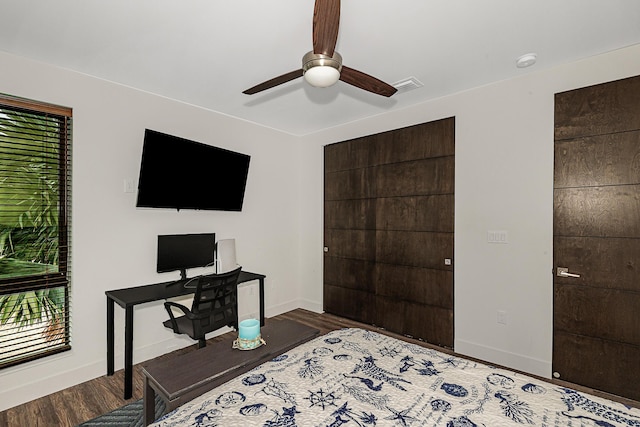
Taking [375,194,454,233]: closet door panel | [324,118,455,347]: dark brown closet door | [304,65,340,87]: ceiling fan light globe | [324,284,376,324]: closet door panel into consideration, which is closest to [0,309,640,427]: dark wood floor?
[324,118,455,347]: dark brown closet door

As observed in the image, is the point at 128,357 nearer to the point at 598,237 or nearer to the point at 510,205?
the point at 510,205

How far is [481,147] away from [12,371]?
4239mm

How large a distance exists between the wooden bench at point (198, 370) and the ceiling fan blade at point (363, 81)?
1.77 meters

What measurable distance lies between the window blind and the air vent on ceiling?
2834 mm

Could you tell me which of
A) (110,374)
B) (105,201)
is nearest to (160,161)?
(105,201)

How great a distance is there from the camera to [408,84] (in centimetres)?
287

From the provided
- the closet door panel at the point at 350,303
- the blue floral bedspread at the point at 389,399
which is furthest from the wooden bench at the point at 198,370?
the closet door panel at the point at 350,303

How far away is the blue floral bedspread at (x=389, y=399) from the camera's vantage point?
1191 millimetres

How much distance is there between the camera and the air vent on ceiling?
110 inches

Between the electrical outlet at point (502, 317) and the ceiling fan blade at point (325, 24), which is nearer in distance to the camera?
the ceiling fan blade at point (325, 24)

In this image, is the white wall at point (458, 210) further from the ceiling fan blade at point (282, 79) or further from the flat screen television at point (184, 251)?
the ceiling fan blade at point (282, 79)

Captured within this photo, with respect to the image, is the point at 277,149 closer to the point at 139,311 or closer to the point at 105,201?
the point at 105,201

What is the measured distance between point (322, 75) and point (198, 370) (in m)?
1.77

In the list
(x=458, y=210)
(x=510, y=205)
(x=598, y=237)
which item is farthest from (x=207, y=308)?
(x=598, y=237)
